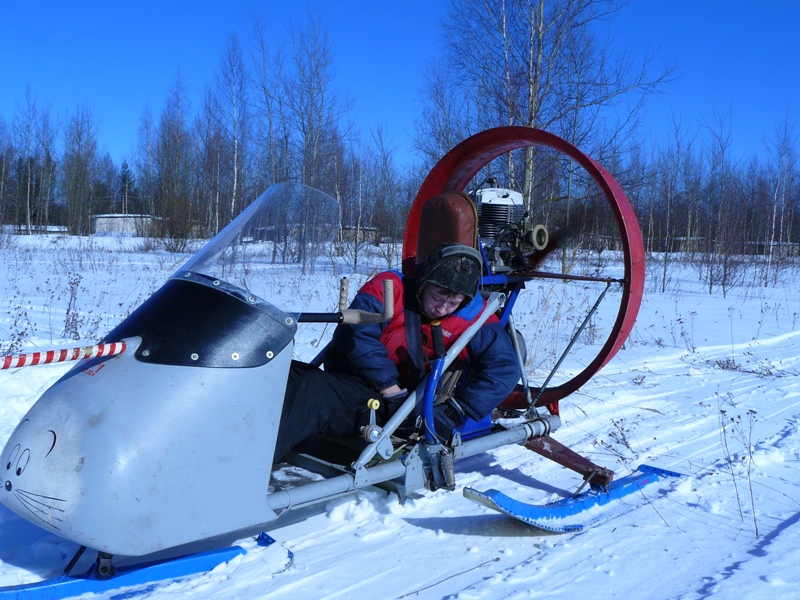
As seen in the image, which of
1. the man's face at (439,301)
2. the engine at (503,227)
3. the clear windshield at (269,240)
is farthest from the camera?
the engine at (503,227)

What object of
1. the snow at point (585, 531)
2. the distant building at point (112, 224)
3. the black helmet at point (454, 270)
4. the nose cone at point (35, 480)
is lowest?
the snow at point (585, 531)

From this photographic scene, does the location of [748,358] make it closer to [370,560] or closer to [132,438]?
[370,560]

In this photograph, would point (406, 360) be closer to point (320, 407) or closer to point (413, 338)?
point (413, 338)

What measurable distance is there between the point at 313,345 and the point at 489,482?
3.55 meters

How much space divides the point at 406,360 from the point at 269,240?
1.12 metres

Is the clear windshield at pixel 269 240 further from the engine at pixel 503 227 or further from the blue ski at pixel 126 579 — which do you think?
the engine at pixel 503 227

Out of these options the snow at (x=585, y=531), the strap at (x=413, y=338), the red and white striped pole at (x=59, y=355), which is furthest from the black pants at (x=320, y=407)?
the red and white striped pole at (x=59, y=355)

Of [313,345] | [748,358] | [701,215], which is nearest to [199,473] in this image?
[313,345]

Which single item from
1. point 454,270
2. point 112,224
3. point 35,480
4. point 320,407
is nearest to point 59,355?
point 35,480

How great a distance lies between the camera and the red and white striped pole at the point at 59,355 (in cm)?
241

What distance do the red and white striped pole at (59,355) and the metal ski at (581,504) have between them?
5.32ft

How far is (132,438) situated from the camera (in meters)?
2.43

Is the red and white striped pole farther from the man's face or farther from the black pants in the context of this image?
the man's face

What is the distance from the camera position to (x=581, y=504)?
359 cm
